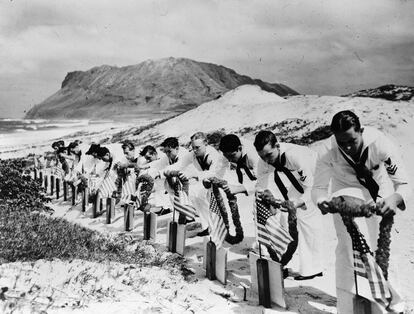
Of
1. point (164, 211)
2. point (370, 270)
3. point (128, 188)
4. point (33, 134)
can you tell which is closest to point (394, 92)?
point (164, 211)

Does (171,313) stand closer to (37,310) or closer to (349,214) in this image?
(37,310)

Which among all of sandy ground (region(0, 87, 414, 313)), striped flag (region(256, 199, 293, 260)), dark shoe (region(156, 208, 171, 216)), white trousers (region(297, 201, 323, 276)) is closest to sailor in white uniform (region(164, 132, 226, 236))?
sandy ground (region(0, 87, 414, 313))

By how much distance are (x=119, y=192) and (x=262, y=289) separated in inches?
256

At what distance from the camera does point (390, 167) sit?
3.70 metres

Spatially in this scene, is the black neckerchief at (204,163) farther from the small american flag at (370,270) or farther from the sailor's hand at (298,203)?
the small american flag at (370,270)

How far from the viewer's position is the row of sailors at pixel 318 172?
3730 mm

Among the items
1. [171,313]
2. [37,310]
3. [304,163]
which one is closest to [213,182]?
[304,163]

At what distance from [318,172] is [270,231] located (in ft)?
2.72

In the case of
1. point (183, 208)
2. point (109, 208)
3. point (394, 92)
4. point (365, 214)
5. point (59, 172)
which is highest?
point (394, 92)

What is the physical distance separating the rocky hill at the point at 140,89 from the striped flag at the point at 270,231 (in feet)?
409

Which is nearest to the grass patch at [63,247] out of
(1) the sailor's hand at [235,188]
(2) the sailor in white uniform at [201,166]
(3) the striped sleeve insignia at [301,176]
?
(2) the sailor in white uniform at [201,166]

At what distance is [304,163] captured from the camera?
16.1ft

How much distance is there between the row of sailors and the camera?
147 inches

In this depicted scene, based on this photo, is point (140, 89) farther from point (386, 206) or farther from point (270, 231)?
point (386, 206)
